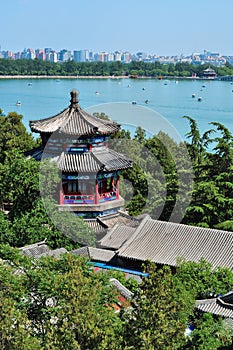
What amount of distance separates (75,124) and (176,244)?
498 cm

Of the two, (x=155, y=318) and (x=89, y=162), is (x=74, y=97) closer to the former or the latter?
(x=89, y=162)

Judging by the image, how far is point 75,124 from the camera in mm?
17906

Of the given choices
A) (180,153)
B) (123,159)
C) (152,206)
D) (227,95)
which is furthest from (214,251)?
(227,95)

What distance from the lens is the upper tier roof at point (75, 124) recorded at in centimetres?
1766

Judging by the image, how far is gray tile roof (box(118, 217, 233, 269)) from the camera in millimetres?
14312

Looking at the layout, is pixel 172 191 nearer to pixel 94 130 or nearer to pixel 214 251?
pixel 94 130

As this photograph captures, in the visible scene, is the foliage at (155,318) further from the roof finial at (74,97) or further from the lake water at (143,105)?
the lake water at (143,105)

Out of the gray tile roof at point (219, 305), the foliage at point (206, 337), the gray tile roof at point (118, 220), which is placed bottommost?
the gray tile roof at point (118, 220)

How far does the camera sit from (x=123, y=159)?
59.9 feet

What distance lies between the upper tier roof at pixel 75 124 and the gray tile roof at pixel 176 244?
10.7ft

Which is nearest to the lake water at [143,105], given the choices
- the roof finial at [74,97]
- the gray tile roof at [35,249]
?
the roof finial at [74,97]

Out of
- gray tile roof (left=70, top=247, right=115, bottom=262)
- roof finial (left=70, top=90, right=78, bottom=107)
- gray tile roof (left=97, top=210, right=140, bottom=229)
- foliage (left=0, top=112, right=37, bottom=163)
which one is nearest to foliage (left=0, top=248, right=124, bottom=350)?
gray tile roof (left=70, top=247, right=115, bottom=262)

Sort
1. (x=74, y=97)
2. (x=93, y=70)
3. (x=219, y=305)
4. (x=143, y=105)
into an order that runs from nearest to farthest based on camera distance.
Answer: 1. (x=219, y=305)
2. (x=74, y=97)
3. (x=143, y=105)
4. (x=93, y=70)

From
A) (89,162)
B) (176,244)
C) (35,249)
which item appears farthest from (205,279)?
(89,162)
